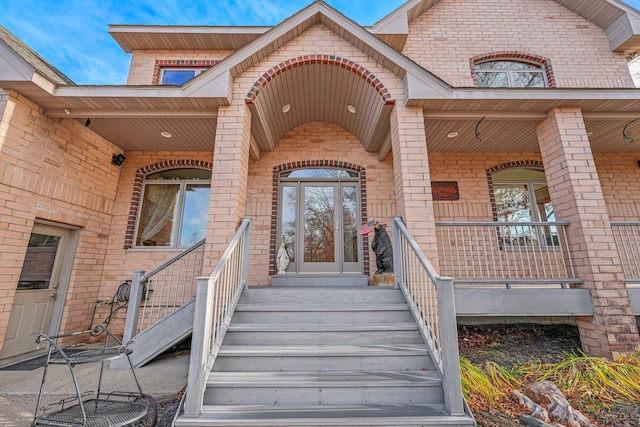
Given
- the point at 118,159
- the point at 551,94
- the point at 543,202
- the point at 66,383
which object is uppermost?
the point at 551,94

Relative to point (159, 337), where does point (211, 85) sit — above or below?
above

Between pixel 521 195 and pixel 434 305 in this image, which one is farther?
pixel 521 195

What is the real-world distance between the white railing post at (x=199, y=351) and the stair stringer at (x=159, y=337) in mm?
1195

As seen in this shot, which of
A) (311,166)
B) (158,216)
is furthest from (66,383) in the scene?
(311,166)

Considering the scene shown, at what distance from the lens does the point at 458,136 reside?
16.8 feet

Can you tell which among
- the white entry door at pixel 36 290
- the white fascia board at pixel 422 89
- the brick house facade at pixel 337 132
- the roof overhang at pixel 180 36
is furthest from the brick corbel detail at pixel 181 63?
the white fascia board at pixel 422 89

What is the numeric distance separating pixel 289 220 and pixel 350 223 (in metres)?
1.19

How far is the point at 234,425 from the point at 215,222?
2235 millimetres

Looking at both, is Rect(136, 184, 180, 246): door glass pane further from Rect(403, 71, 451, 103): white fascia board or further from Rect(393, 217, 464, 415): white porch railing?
Rect(403, 71, 451, 103): white fascia board

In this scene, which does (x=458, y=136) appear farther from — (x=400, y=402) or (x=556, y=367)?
(x=400, y=402)

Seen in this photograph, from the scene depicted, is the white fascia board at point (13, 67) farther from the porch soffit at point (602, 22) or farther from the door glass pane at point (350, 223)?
the porch soffit at point (602, 22)

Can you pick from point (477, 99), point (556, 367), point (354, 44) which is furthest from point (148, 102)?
point (556, 367)

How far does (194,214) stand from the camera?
5680mm

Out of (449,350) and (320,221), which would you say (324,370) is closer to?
(449,350)
